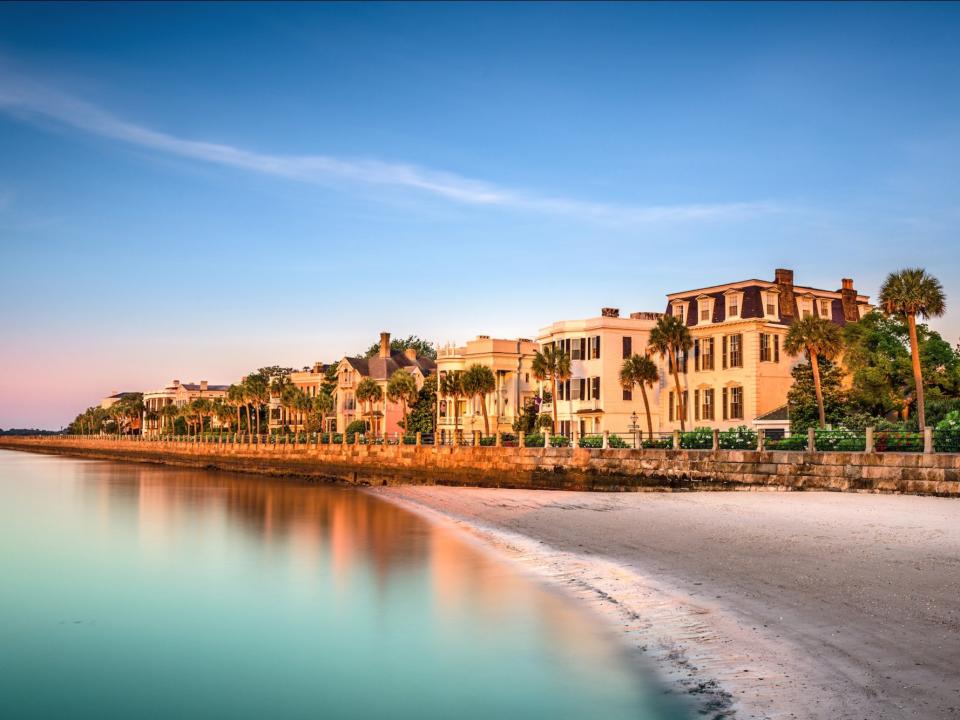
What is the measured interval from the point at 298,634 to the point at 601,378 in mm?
47190

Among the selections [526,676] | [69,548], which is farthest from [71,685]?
[69,548]

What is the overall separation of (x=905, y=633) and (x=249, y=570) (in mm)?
18173

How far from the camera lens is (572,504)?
34000 mm

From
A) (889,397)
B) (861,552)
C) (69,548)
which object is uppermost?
(889,397)

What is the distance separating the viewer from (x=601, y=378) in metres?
62.3

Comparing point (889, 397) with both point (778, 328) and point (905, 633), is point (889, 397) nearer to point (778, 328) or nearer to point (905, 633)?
point (778, 328)

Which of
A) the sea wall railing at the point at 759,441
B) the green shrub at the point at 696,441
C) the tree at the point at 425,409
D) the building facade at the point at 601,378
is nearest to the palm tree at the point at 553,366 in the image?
the building facade at the point at 601,378

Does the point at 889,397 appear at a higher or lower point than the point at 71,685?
higher

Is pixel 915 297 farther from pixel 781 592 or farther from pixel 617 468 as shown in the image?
pixel 781 592

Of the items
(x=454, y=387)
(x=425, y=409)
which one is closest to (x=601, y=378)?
(x=454, y=387)

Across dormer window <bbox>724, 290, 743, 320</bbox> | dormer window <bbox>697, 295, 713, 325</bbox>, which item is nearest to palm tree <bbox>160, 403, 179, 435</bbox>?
dormer window <bbox>697, 295, 713, 325</bbox>

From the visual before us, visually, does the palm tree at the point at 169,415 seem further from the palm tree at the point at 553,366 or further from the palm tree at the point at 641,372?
the palm tree at the point at 641,372

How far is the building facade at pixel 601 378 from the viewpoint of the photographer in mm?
61875

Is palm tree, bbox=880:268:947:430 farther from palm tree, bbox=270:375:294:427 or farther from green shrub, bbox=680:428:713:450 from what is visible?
palm tree, bbox=270:375:294:427
